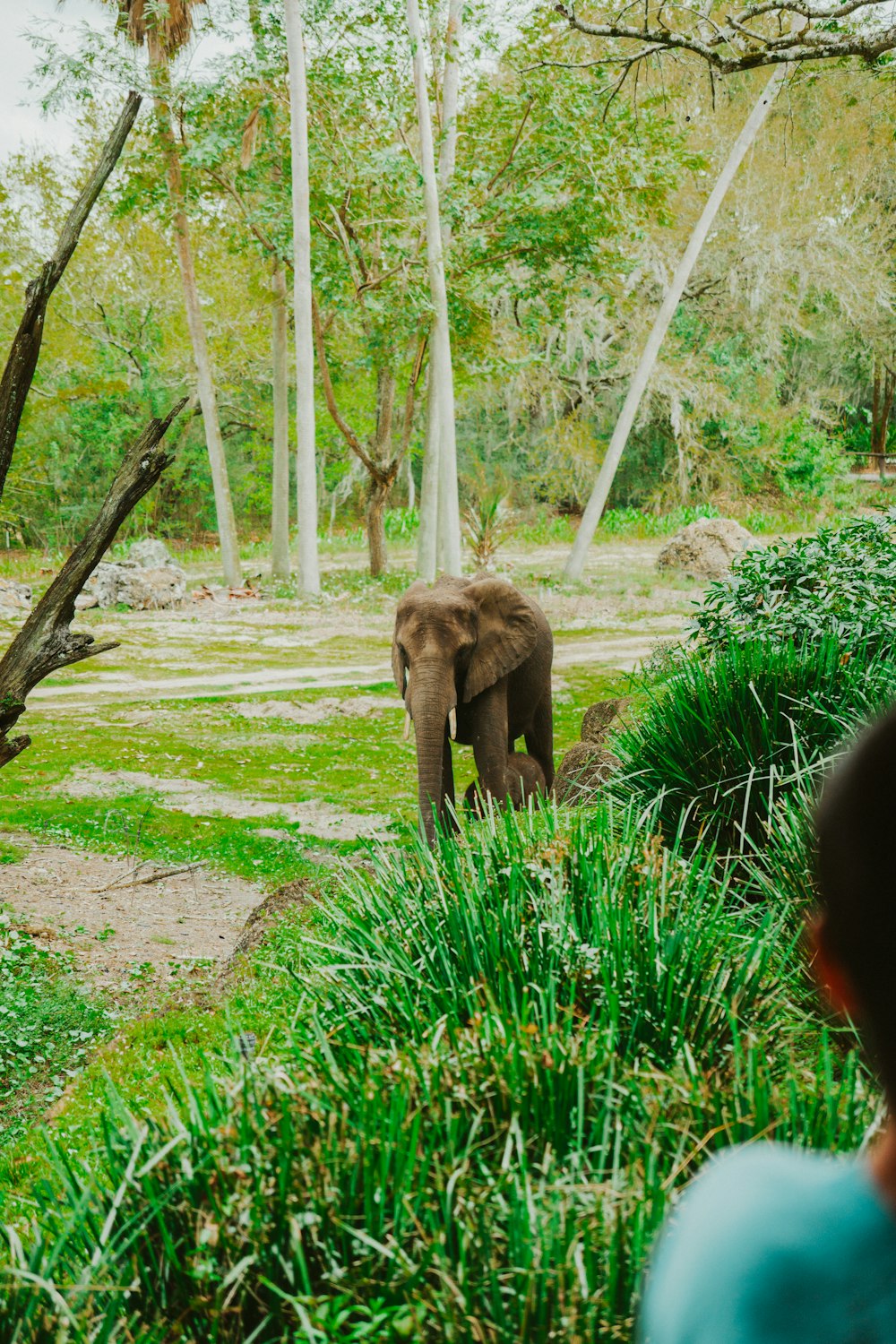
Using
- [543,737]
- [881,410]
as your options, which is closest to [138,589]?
[543,737]

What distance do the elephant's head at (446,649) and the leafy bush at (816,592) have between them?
1.02 m

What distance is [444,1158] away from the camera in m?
1.46

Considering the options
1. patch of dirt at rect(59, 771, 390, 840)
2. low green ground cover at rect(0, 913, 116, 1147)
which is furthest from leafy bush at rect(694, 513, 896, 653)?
low green ground cover at rect(0, 913, 116, 1147)

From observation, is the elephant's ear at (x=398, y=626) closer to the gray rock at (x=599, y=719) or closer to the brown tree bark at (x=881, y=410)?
the gray rock at (x=599, y=719)

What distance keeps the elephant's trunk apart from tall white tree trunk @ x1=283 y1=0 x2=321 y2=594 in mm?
11079

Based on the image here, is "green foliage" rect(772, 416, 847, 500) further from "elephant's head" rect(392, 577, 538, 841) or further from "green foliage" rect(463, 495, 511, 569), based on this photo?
"elephant's head" rect(392, 577, 538, 841)

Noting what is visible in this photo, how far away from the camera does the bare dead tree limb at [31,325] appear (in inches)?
152

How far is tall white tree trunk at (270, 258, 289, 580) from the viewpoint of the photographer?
18.4 metres

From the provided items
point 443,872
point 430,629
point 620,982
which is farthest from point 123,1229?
point 430,629

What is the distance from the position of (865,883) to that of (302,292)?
52.4 feet

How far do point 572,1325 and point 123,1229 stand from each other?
61 cm

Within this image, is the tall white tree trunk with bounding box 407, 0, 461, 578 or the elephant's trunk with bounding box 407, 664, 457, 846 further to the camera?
the tall white tree trunk with bounding box 407, 0, 461, 578

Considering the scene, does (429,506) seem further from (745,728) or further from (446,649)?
(745,728)

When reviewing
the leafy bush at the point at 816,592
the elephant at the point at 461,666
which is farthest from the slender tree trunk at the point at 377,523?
the leafy bush at the point at 816,592
